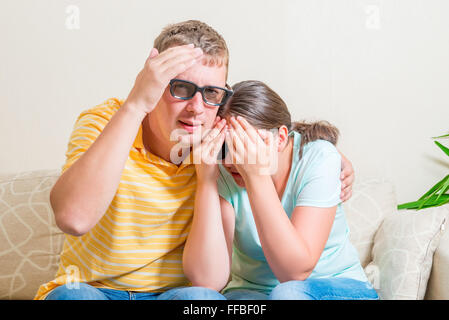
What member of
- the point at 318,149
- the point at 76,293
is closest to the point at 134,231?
the point at 76,293

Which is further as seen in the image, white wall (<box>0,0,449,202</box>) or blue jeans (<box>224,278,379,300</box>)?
white wall (<box>0,0,449,202</box>)

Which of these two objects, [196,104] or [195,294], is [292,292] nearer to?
[195,294]

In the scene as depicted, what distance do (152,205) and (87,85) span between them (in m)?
0.95

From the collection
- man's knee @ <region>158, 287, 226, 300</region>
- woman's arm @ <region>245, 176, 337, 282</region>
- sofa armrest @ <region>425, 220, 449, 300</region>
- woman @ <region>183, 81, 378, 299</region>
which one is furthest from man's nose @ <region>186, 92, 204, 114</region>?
sofa armrest @ <region>425, 220, 449, 300</region>

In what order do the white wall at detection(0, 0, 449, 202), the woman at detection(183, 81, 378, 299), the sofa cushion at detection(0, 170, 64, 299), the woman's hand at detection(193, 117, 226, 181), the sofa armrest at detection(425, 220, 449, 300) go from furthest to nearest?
the white wall at detection(0, 0, 449, 202), the sofa cushion at detection(0, 170, 64, 299), the sofa armrest at detection(425, 220, 449, 300), the woman's hand at detection(193, 117, 226, 181), the woman at detection(183, 81, 378, 299)

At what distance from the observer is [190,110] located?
1251 mm

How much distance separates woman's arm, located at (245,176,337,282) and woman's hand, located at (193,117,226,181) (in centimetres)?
12

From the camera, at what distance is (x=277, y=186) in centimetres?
143

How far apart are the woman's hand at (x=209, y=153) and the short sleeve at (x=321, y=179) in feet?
0.81

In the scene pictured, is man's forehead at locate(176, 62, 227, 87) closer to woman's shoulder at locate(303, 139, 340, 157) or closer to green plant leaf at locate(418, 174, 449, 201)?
woman's shoulder at locate(303, 139, 340, 157)

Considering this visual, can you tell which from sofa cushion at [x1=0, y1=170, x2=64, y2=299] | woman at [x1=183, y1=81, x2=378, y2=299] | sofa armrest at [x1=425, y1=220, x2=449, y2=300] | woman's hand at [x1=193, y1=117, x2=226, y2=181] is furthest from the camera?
sofa cushion at [x1=0, y1=170, x2=64, y2=299]

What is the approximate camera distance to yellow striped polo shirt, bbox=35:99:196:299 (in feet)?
4.18

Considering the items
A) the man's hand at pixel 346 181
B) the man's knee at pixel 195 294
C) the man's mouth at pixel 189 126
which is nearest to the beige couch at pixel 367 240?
the man's hand at pixel 346 181
